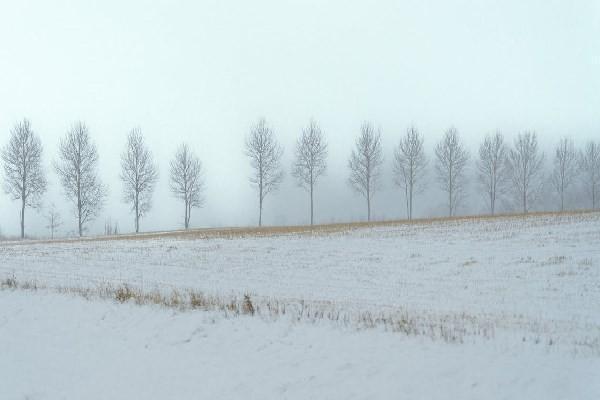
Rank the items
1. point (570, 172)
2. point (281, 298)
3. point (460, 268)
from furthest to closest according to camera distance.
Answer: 1. point (570, 172)
2. point (460, 268)
3. point (281, 298)

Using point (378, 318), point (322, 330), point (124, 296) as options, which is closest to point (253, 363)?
point (322, 330)

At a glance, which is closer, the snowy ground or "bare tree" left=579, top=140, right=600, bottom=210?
the snowy ground

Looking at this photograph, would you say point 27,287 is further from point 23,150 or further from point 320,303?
point 23,150

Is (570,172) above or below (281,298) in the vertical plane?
above

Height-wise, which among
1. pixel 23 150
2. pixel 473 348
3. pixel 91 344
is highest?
pixel 23 150

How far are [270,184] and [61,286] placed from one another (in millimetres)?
34685

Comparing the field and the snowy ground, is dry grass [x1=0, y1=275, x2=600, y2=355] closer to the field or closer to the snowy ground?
the field

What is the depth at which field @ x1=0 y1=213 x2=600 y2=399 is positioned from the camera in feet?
19.6

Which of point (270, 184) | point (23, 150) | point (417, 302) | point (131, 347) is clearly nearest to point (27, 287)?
point (131, 347)

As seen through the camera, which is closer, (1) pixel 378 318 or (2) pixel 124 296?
(1) pixel 378 318

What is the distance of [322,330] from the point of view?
306 inches

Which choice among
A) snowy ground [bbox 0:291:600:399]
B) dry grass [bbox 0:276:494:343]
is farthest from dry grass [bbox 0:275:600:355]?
snowy ground [bbox 0:291:600:399]

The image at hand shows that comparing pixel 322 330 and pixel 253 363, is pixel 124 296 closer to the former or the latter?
pixel 253 363

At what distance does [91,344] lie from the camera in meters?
8.90
